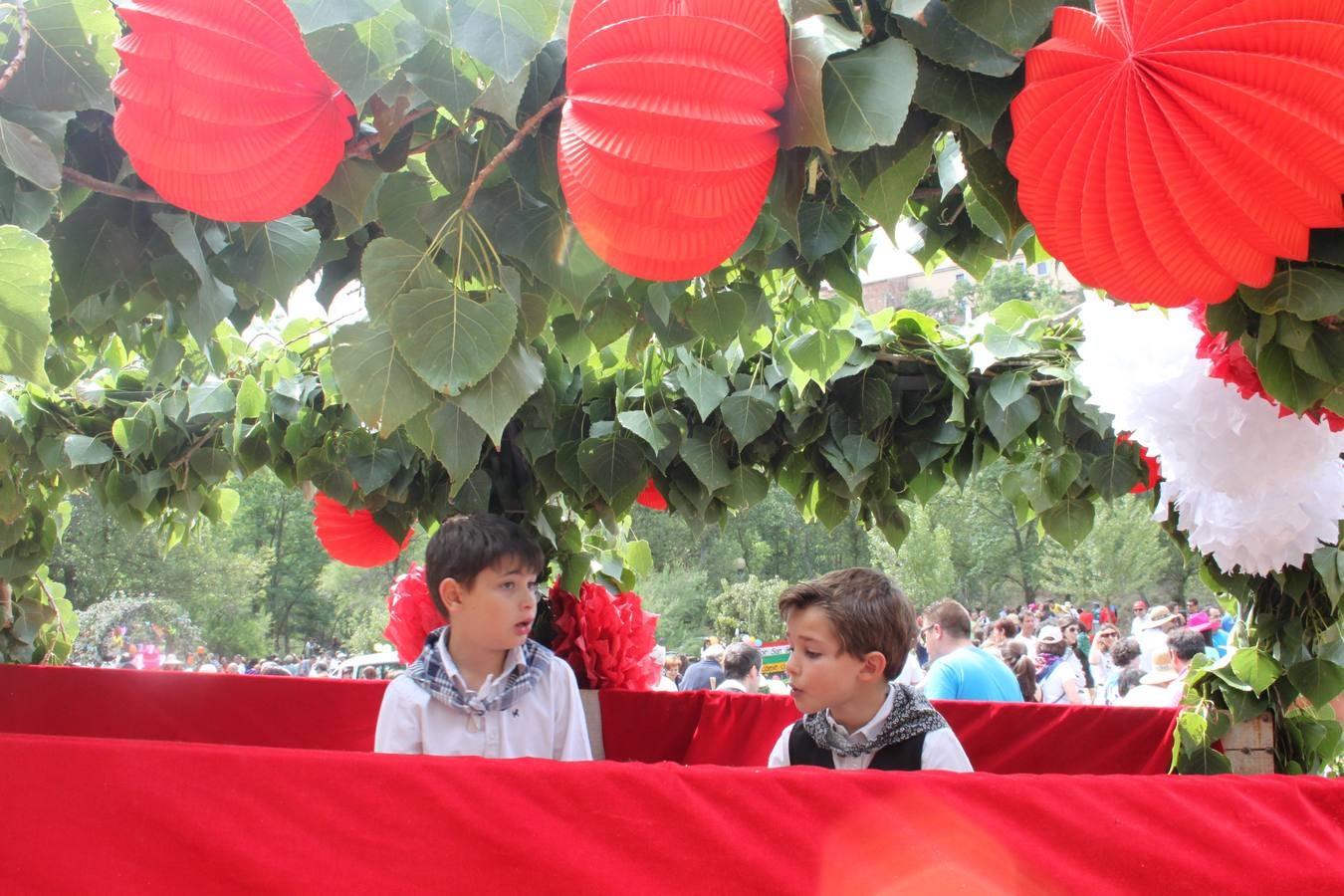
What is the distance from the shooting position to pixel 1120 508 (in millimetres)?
24422

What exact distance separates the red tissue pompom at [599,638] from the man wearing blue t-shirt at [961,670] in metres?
1.71

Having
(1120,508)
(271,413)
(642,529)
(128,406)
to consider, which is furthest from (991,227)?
(642,529)

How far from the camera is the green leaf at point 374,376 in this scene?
4.22ft

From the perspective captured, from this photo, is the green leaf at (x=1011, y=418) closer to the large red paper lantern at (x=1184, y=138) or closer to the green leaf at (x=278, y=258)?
the large red paper lantern at (x=1184, y=138)

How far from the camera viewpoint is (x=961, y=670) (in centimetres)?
485

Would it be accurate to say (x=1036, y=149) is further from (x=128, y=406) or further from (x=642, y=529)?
(x=642, y=529)

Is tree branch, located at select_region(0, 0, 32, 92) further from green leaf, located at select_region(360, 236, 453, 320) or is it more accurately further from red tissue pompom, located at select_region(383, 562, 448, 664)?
red tissue pompom, located at select_region(383, 562, 448, 664)

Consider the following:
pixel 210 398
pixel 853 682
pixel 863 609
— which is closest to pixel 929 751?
pixel 853 682

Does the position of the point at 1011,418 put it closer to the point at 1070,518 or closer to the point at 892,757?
the point at 1070,518

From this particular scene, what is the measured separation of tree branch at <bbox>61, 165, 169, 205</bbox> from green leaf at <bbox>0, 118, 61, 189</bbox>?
14 cm

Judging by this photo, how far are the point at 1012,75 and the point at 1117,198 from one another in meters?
0.20

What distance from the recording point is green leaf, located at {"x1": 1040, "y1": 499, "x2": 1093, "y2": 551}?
10.8 ft

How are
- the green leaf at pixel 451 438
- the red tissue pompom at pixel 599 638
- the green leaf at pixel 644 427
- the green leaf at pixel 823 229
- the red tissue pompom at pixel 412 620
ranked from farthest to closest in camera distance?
the red tissue pompom at pixel 599 638 < the red tissue pompom at pixel 412 620 < the green leaf at pixel 644 427 < the green leaf at pixel 823 229 < the green leaf at pixel 451 438

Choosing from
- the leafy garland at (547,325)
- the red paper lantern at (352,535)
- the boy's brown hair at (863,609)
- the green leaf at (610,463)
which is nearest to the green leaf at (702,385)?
the leafy garland at (547,325)
